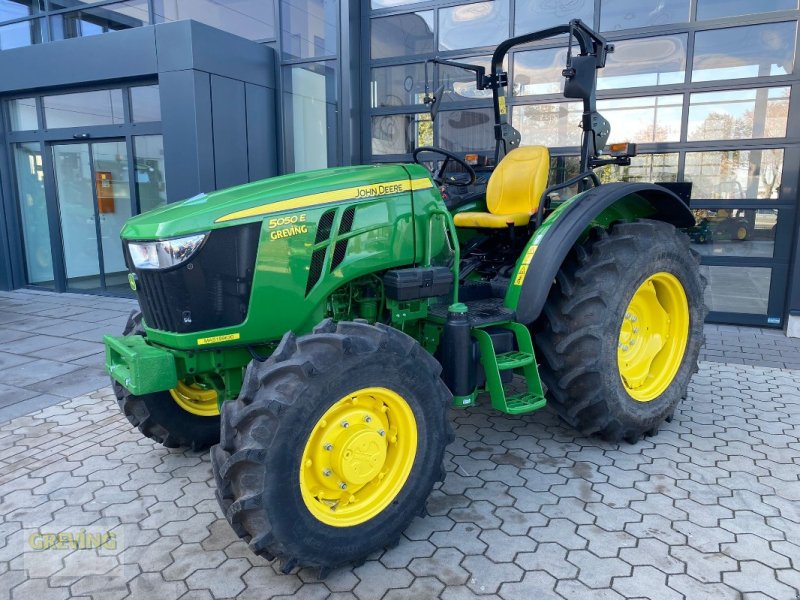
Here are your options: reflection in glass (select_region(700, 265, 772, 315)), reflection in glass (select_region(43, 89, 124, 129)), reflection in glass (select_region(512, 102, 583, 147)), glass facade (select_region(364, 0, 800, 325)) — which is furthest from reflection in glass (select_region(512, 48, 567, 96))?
reflection in glass (select_region(43, 89, 124, 129))

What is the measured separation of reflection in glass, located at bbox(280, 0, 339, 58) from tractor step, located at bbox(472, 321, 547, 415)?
6.09 meters

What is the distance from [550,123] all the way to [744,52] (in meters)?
1.93

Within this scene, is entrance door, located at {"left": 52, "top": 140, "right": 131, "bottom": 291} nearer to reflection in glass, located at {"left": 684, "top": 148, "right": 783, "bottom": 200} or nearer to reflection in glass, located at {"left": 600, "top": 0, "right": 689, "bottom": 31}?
reflection in glass, located at {"left": 600, "top": 0, "right": 689, "bottom": 31}

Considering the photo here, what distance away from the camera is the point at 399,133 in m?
7.62

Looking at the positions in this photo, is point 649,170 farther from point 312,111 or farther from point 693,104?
point 312,111

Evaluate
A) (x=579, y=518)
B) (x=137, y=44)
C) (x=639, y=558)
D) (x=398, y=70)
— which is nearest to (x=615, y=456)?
(x=579, y=518)

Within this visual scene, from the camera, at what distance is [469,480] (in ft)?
10.3

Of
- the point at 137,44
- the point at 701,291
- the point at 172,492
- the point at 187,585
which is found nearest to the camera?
the point at 187,585

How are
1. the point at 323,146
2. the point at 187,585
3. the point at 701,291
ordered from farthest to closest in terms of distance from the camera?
1. the point at 323,146
2. the point at 701,291
3. the point at 187,585

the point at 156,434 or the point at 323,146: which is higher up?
the point at 323,146

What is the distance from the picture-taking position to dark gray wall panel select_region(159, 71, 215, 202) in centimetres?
698

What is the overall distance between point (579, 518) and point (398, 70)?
6161 millimetres

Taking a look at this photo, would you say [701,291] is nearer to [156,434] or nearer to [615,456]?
[615,456]

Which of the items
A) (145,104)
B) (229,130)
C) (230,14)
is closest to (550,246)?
(229,130)
